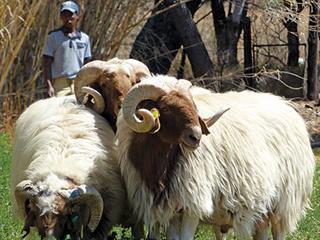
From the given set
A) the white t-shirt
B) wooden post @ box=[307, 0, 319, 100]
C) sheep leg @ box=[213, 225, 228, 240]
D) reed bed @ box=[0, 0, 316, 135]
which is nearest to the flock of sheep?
sheep leg @ box=[213, 225, 228, 240]

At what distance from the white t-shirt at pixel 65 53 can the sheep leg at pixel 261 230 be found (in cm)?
307

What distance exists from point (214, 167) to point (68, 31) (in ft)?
11.8

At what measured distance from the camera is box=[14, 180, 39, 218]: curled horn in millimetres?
6594

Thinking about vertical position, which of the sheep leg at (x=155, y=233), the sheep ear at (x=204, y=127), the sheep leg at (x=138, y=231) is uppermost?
the sheep ear at (x=204, y=127)

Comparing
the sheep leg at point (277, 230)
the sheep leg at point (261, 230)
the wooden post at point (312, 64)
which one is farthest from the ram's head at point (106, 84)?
the wooden post at point (312, 64)

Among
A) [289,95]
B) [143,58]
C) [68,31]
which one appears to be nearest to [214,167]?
[68,31]

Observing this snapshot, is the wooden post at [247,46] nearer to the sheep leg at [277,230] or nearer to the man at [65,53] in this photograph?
the man at [65,53]

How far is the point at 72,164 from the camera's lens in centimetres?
686

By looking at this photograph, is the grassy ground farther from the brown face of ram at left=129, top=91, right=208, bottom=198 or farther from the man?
the man

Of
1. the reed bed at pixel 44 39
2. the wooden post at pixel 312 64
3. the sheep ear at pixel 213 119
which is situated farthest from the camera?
the wooden post at pixel 312 64

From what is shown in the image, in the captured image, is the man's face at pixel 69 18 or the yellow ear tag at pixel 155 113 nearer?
the yellow ear tag at pixel 155 113

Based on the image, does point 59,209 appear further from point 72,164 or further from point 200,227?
point 200,227

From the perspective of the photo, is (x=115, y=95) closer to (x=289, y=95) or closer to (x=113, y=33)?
(x=113, y=33)

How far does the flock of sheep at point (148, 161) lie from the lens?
6746 millimetres
